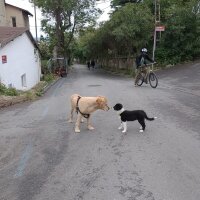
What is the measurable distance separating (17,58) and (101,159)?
15961 millimetres

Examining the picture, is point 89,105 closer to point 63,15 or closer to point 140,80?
point 140,80

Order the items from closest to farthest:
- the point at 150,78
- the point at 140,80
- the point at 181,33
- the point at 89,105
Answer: the point at 89,105
the point at 150,78
the point at 140,80
the point at 181,33

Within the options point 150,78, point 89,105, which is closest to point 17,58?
point 150,78

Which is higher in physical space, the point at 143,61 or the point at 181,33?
the point at 181,33

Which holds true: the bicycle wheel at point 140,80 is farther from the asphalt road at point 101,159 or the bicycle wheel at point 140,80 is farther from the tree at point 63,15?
the tree at point 63,15

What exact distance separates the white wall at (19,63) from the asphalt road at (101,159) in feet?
26.2

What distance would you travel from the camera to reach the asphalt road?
17.3ft

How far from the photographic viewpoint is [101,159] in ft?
21.9

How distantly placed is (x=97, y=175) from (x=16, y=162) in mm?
1716

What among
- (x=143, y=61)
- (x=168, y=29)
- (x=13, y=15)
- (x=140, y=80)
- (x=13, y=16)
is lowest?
(x=140, y=80)

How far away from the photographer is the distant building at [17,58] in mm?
18155

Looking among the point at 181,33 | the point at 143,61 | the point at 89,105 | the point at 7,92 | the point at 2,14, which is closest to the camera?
the point at 89,105

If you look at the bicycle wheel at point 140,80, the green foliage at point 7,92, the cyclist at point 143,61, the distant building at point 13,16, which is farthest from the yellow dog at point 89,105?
the distant building at point 13,16

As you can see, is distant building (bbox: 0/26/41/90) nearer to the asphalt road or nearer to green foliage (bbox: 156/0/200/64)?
the asphalt road
